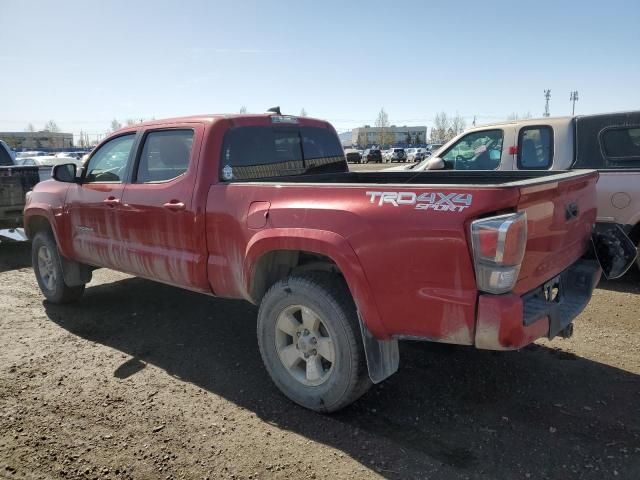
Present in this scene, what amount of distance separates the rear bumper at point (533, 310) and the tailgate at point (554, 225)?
3.5 inches

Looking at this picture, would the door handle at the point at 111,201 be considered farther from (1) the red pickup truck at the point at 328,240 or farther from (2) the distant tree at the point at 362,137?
(2) the distant tree at the point at 362,137

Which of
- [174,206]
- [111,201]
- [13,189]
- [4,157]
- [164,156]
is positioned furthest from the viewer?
[4,157]

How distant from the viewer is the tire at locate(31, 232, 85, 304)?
555 cm

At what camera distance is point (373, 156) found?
53188mm

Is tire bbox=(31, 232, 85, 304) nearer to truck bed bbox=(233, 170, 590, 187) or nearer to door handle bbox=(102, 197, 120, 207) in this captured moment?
door handle bbox=(102, 197, 120, 207)

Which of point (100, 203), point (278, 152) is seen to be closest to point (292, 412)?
point (278, 152)

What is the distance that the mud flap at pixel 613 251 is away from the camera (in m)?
3.39

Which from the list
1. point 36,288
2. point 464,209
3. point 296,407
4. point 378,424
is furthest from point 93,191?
point 464,209

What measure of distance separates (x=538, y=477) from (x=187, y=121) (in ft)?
11.2

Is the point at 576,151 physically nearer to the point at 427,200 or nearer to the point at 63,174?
the point at 427,200

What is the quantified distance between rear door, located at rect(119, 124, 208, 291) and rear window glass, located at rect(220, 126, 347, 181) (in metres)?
0.27

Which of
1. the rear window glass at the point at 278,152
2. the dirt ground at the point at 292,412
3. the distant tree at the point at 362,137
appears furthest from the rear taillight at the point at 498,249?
the distant tree at the point at 362,137

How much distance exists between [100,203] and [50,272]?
161cm

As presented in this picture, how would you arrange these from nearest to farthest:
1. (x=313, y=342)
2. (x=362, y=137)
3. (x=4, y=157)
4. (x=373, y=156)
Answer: (x=313, y=342) → (x=4, y=157) → (x=373, y=156) → (x=362, y=137)
